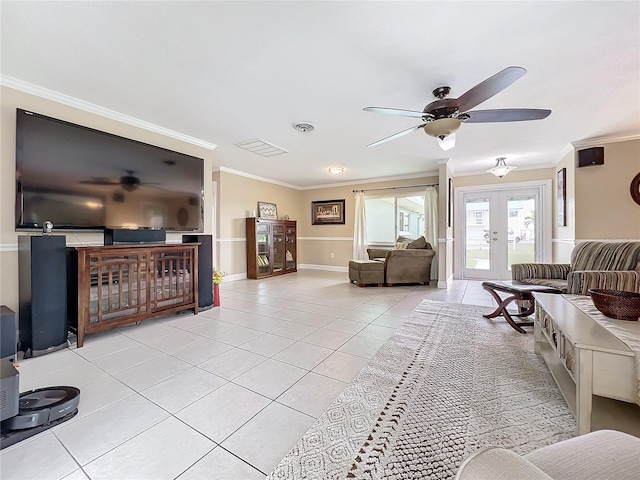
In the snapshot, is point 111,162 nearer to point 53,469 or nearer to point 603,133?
point 53,469

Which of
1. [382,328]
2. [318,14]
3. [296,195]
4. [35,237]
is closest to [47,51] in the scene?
Answer: [35,237]

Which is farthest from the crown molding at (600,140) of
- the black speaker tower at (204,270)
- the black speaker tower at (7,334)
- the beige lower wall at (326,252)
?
Answer: the black speaker tower at (7,334)

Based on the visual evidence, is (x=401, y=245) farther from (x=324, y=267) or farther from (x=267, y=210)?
(x=267, y=210)

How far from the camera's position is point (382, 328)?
109 inches

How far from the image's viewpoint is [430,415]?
143 cm

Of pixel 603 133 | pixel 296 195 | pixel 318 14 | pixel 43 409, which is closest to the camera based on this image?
pixel 43 409

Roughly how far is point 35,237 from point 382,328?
312 cm

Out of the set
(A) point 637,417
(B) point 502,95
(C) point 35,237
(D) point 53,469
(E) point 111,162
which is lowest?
(D) point 53,469

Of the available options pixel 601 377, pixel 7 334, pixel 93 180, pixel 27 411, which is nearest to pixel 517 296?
pixel 601 377

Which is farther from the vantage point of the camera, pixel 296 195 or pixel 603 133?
pixel 296 195

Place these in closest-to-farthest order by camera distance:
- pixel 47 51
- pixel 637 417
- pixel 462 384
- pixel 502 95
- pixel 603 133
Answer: pixel 637 417, pixel 462 384, pixel 47 51, pixel 502 95, pixel 603 133

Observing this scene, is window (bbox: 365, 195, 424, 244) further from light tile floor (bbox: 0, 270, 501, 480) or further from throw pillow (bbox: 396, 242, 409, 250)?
light tile floor (bbox: 0, 270, 501, 480)

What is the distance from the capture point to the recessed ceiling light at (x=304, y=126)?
10.5 ft

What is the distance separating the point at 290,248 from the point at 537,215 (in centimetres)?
532
